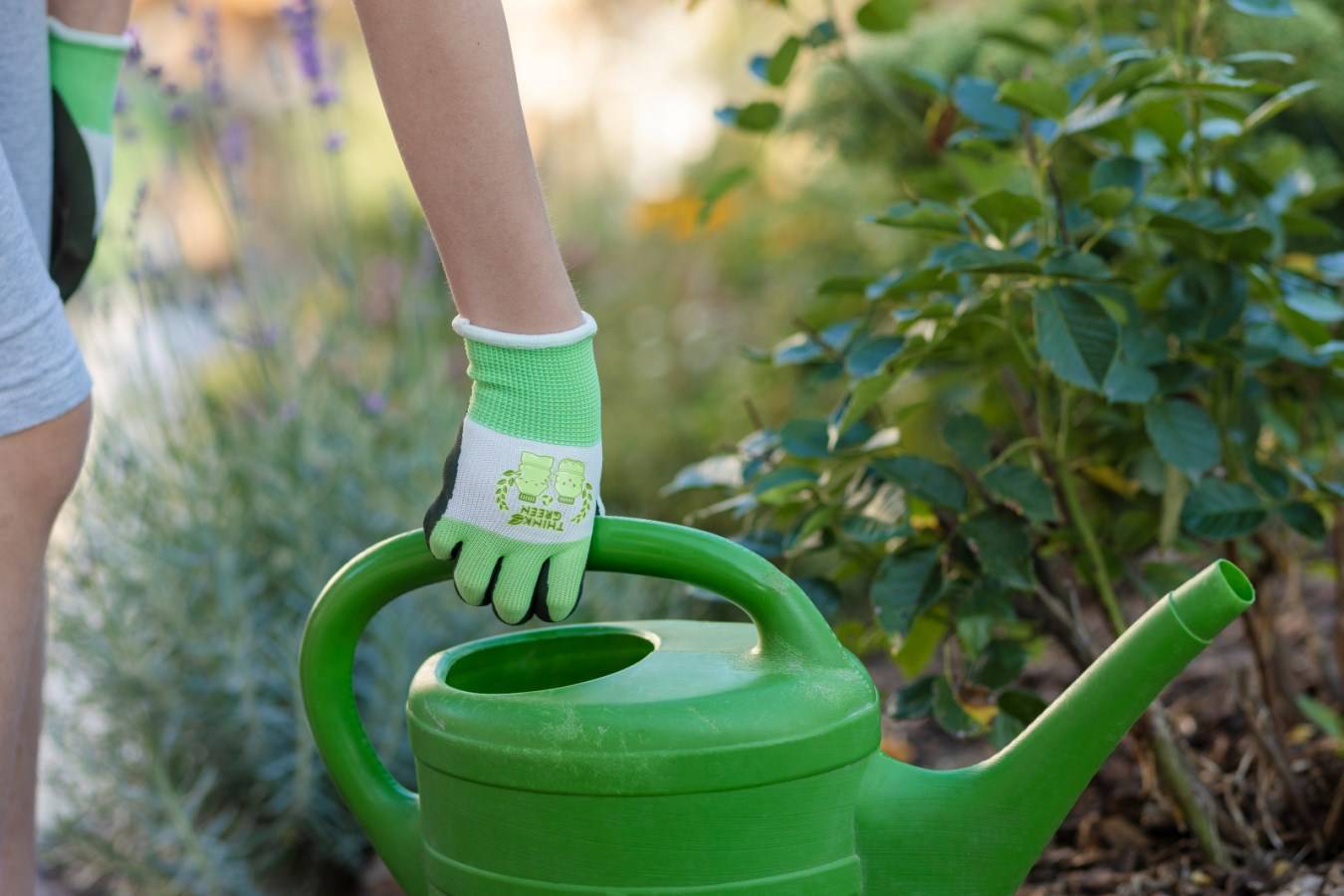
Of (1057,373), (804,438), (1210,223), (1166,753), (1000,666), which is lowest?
(1166,753)

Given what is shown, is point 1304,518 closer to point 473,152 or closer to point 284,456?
point 473,152

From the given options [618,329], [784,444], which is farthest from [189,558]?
[618,329]

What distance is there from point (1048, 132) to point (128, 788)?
1565 mm

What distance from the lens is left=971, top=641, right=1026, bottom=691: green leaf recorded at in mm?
1409

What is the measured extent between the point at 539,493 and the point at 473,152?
25 cm

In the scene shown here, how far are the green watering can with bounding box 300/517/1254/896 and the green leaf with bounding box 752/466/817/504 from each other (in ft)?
1.02

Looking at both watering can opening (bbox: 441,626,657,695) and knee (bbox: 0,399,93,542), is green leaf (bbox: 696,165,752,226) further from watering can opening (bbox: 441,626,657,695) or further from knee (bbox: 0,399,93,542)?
knee (bbox: 0,399,93,542)

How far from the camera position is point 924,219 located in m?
1.33

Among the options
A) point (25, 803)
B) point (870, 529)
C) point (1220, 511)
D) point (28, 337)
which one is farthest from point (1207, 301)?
point (25, 803)

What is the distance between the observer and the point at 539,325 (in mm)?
1023

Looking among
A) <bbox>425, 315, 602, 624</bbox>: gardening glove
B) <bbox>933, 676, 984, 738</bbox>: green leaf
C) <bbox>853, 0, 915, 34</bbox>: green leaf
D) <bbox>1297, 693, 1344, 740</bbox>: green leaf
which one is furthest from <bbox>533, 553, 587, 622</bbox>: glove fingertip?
<bbox>1297, 693, 1344, 740</bbox>: green leaf

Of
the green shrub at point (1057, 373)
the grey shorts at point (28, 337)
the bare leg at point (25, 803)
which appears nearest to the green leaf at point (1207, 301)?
the green shrub at point (1057, 373)

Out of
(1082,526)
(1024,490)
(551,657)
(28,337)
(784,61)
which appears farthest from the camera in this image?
(784,61)

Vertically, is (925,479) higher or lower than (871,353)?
lower
